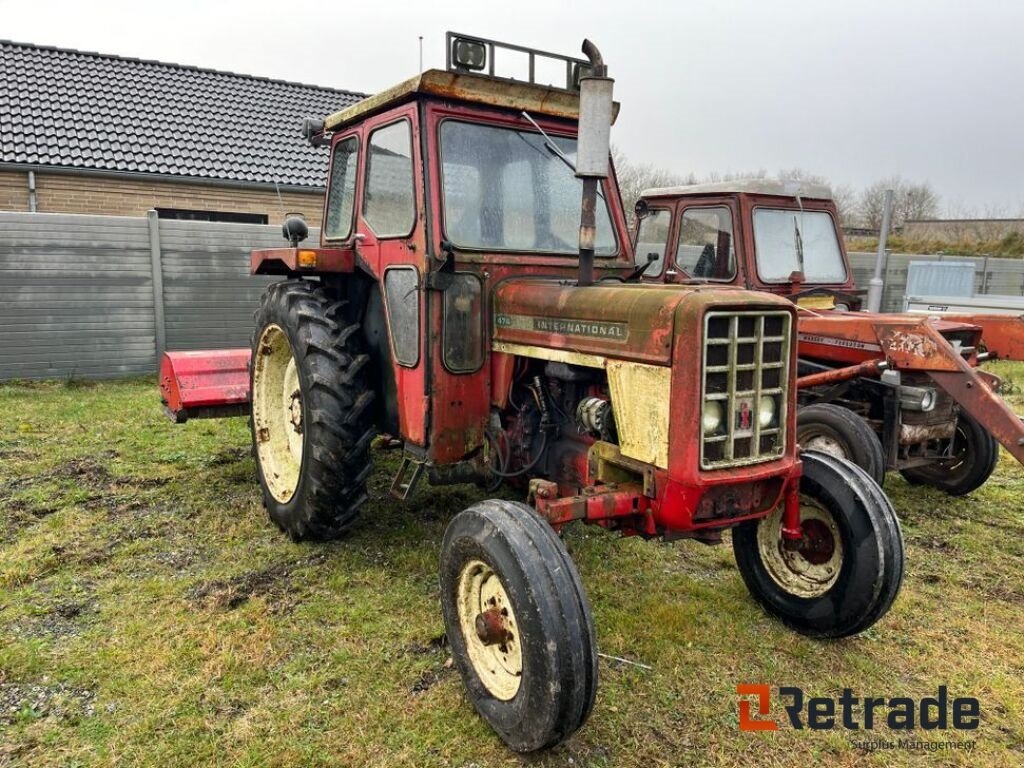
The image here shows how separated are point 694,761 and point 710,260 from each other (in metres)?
4.26

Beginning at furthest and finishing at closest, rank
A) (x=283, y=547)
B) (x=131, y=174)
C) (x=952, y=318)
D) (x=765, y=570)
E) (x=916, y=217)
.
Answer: (x=916, y=217) → (x=131, y=174) → (x=952, y=318) → (x=283, y=547) → (x=765, y=570)

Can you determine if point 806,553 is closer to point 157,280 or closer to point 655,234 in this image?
point 655,234

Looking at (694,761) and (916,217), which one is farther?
(916,217)

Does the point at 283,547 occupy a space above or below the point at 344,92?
below

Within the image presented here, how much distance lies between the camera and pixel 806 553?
3.25 meters

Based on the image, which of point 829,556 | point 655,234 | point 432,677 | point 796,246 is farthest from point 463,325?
point 796,246

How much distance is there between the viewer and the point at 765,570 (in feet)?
10.9

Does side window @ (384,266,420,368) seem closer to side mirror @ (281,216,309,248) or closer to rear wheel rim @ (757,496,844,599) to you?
side mirror @ (281,216,309,248)

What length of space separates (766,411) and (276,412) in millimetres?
3003

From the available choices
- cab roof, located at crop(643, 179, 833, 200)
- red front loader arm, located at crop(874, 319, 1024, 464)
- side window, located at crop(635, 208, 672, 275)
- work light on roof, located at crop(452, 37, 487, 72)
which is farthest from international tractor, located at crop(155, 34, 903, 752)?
side window, located at crop(635, 208, 672, 275)

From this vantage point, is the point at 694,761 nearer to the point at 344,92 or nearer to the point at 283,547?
the point at 283,547

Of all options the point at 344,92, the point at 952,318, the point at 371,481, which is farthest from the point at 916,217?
the point at 371,481

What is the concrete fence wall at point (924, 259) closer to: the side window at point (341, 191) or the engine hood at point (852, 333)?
the engine hood at point (852, 333)

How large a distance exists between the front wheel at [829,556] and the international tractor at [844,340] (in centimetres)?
147
